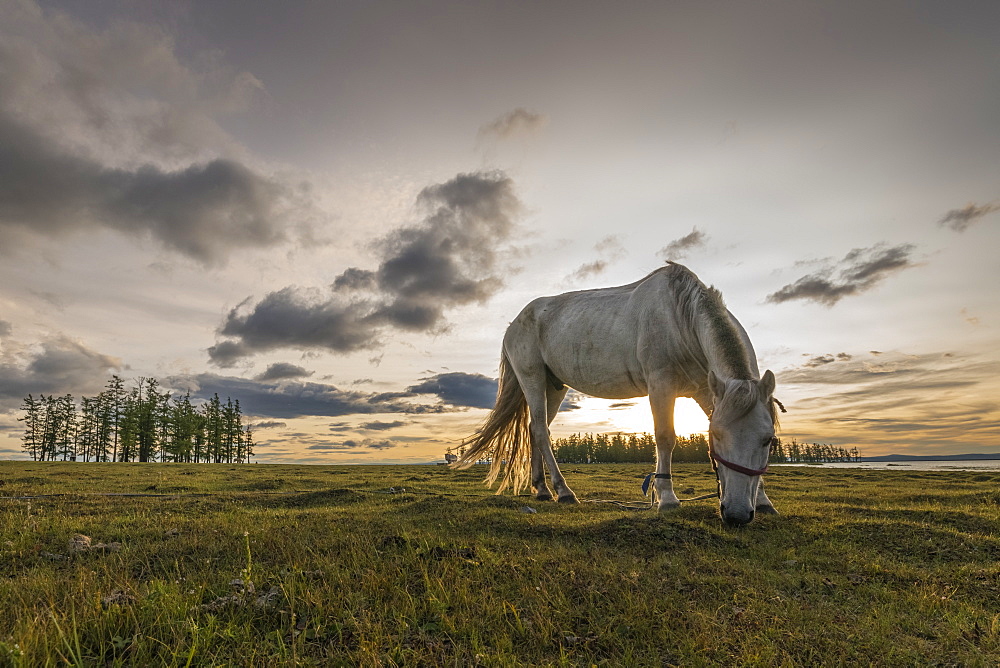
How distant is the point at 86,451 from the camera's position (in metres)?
73.2

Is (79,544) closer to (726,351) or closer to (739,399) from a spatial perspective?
(739,399)

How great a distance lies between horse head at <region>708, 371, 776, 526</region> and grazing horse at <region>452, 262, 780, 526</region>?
12 mm

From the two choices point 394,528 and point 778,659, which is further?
point 394,528

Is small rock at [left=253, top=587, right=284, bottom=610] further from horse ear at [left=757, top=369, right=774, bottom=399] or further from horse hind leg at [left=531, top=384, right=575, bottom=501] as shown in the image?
horse hind leg at [left=531, top=384, right=575, bottom=501]

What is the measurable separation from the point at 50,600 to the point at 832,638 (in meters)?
5.27

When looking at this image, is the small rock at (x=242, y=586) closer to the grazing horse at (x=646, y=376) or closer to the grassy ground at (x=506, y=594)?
the grassy ground at (x=506, y=594)

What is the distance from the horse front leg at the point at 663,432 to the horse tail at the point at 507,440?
13.2 feet

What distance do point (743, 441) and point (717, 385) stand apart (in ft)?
2.41

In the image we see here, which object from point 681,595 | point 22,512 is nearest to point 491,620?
point 681,595

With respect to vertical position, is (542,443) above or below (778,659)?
above

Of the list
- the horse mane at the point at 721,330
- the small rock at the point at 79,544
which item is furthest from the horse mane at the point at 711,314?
the small rock at the point at 79,544

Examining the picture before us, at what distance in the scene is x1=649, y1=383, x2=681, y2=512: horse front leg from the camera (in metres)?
8.00

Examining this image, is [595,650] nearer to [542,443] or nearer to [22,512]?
[542,443]

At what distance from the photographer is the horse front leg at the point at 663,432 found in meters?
8.00
